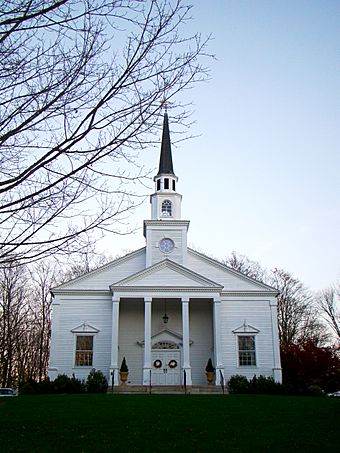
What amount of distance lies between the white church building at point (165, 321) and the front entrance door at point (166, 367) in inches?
2.0

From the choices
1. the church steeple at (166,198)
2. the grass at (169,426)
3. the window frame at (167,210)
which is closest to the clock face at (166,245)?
the church steeple at (166,198)

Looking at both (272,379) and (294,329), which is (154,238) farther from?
Result: (294,329)

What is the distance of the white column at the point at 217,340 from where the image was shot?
25.2 metres

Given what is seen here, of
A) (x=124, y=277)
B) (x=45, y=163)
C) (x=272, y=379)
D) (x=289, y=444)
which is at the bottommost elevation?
(x=289, y=444)

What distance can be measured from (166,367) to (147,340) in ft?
8.37

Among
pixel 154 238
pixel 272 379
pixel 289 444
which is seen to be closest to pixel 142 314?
pixel 154 238

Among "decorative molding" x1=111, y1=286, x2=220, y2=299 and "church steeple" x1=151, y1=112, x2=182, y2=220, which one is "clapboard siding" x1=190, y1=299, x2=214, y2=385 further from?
"church steeple" x1=151, y1=112, x2=182, y2=220

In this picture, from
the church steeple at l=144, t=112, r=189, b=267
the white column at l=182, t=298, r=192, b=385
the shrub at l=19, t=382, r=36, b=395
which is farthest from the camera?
the church steeple at l=144, t=112, r=189, b=267

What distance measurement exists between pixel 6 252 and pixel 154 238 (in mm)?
23074

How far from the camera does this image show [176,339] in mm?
27578

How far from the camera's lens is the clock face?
29.3 metres

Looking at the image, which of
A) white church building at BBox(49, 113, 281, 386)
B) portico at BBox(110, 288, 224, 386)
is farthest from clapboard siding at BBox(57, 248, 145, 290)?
portico at BBox(110, 288, 224, 386)

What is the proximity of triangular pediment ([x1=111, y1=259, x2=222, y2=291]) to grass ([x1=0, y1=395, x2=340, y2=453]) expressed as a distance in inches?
382

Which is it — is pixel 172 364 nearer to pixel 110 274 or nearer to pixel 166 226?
pixel 110 274
